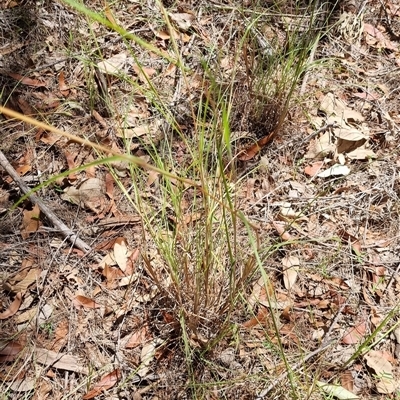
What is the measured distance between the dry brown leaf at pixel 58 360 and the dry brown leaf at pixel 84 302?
195 millimetres

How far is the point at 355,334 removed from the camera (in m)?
1.79

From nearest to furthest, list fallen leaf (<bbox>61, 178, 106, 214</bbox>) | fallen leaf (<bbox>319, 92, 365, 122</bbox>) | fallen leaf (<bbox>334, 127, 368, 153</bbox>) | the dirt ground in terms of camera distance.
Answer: the dirt ground < fallen leaf (<bbox>61, 178, 106, 214</bbox>) < fallen leaf (<bbox>334, 127, 368, 153</bbox>) < fallen leaf (<bbox>319, 92, 365, 122</bbox>)

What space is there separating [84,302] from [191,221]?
0.56 metres

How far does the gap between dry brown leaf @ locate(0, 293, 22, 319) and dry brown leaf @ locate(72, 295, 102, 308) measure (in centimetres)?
21

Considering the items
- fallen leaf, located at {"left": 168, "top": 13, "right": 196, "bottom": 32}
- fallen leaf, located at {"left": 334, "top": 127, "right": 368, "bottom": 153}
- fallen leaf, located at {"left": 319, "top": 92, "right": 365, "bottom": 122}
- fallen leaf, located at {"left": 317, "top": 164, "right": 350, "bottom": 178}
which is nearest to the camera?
fallen leaf, located at {"left": 317, "top": 164, "right": 350, "bottom": 178}

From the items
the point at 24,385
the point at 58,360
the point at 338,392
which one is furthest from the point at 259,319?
the point at 24,385

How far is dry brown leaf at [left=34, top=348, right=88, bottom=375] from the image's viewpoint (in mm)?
1684

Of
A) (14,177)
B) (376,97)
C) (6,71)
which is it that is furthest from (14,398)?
(376,97)

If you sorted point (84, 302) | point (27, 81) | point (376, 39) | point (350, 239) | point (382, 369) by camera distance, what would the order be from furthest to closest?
point (376, 39)
point (27, 81)
point (350, 239)
point (84, 302)
point (382, 369)

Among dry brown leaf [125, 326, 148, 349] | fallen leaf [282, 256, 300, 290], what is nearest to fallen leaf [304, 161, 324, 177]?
fallen leaf [282, 256, 300, 290]

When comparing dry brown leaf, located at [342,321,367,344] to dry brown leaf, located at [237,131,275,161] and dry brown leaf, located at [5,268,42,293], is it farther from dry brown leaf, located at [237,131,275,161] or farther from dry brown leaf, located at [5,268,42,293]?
dry brown leaf, located at [5,268,42,293]

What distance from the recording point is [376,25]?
2.82 metres

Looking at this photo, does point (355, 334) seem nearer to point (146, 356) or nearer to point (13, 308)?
point (146, 356)

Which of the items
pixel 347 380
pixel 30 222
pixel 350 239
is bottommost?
pixel 347 380
